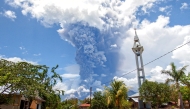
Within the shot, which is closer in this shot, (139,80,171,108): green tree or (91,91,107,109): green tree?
(139,80,171,108): green tree

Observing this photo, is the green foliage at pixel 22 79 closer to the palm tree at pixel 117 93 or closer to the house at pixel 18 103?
the house at pixel 18 103

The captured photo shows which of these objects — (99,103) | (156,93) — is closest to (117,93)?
(156,93)

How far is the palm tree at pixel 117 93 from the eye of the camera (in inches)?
1188

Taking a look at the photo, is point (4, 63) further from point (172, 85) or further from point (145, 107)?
point (145, 107)

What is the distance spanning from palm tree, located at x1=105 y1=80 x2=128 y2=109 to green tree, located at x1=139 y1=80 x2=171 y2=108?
40.5 feet

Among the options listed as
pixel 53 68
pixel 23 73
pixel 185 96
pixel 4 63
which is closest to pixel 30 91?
Result: pixel 23 73

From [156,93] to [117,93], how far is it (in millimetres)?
14236

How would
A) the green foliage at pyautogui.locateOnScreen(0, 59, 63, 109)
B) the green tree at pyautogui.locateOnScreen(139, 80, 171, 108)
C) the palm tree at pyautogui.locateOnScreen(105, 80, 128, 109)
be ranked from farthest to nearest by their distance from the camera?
the green tree at pyautogui.locateOnScreen(139, 80, 171, 108) < the palm tree at pyautogui.locateOnScreen(105, 80, 128, 109) < the green foliage at pyautogui.locateOnScreen(0, 59, 63, 109)

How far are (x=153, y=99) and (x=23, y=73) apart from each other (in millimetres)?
→ 32134

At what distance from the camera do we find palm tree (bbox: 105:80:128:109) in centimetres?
3017

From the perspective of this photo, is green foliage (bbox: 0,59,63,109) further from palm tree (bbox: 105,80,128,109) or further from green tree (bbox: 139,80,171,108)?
green tree (bbox: 139,80,171,108)

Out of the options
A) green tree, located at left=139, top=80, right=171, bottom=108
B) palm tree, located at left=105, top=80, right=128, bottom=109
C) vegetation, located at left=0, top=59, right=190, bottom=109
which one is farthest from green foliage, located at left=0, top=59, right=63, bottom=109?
green tree, located at left=139, top=80, right=171, bottom=108

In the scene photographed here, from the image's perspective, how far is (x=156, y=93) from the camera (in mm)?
40406

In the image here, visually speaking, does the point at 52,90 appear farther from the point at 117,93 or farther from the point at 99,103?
the point at 99,103
